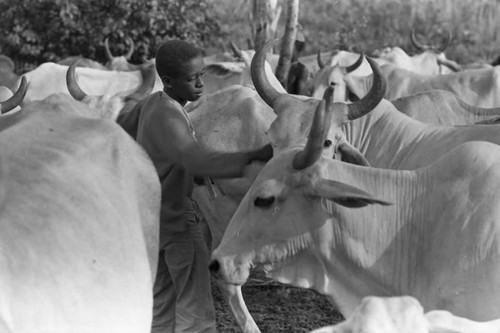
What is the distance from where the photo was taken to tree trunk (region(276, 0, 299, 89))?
36.2 ft

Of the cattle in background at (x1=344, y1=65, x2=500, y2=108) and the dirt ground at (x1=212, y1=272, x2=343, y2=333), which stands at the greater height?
the cattle in background at (x1=344, y1=65, x2=500, y2=108)

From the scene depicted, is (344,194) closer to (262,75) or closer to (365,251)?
(365,251)

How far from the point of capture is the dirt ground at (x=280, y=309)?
6.71 m

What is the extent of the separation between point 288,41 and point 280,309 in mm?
4720

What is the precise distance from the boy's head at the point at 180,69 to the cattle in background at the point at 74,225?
932 millimetres

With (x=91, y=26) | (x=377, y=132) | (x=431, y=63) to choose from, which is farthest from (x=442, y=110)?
(x=91, y=26)

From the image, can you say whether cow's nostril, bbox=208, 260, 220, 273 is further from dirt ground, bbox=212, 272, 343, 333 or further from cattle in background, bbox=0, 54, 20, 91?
cattle in background, bbox=0, 54, 20, 91

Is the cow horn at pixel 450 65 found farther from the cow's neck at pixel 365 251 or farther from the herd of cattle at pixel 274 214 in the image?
the cow's neck at pixel 365 251

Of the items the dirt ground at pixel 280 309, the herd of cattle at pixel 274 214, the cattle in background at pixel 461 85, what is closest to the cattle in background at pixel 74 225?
the herd of cattle at pixel 274 214

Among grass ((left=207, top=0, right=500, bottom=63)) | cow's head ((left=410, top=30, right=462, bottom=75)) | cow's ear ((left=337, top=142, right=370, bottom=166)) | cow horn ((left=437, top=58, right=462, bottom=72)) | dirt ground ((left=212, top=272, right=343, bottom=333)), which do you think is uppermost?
cow's ear ((left=337, top=142, right=370, bottom=166))

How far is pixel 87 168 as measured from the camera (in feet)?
11.4

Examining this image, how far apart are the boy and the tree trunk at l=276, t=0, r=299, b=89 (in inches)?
246

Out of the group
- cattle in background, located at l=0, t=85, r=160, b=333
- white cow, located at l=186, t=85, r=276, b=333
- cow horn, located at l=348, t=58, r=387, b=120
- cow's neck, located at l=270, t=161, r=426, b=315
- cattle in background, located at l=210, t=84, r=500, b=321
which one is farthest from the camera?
white cow, located at l=186, t=85, r=276, b=333

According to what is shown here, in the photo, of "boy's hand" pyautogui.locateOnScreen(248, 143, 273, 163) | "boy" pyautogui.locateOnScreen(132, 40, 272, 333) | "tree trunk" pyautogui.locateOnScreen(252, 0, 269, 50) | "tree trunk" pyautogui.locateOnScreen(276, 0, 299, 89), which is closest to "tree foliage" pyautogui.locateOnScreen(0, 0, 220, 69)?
"tree trunk" pyautogui.locateOnScreen(252, 0, 269, 50)
